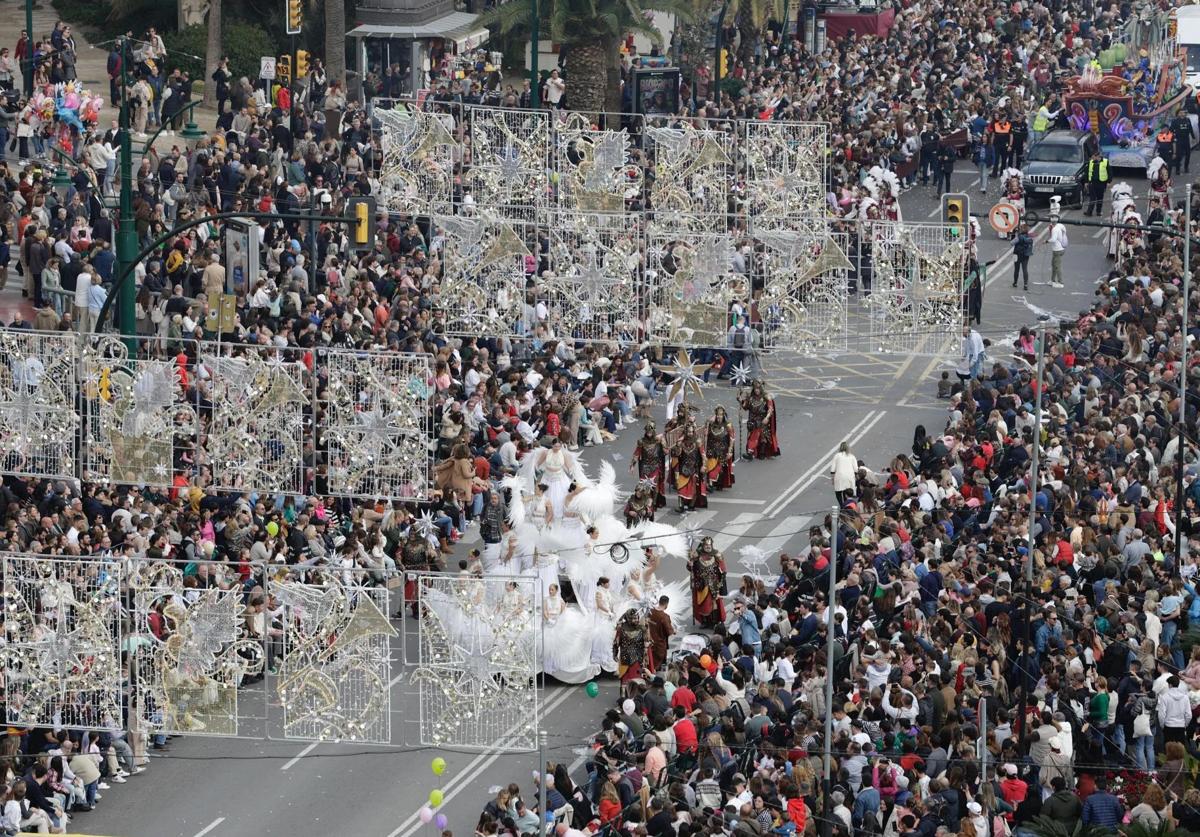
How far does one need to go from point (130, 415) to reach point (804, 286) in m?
11.4

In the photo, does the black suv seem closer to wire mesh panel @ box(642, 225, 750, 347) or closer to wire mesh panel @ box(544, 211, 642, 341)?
wire mesh panel @ box(642, 225, 750, 347)

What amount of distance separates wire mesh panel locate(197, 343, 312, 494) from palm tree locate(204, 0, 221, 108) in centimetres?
2743

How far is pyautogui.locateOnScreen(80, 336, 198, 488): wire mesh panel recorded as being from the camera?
38.4 metres

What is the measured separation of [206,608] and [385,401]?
6511mm

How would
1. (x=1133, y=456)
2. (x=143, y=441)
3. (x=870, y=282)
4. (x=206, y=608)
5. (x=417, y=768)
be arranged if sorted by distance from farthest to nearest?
(x=870, y=282) < (x=1133, y=456) < (x=143, y=441) < (x=417, y=768) < (x=206, y=608)

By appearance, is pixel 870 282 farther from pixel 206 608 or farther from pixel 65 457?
pixel 206 608

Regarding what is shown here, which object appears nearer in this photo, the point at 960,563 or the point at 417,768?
the point at 417,768

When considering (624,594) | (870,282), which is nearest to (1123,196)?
(870,282)

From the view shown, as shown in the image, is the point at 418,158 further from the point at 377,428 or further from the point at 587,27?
the point at 587,27

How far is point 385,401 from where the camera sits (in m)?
38.1

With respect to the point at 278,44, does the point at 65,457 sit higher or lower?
lower

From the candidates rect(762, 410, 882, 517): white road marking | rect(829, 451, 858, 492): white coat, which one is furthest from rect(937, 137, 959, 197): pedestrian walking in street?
rect(829, 451, 858, 492): white coat

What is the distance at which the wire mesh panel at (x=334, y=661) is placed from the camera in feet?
105

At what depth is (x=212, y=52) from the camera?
216ft
